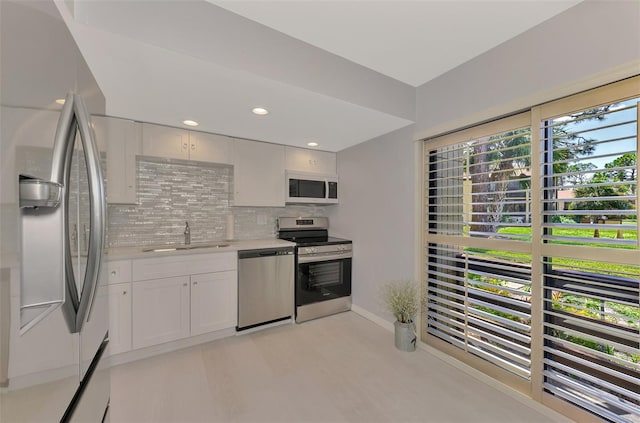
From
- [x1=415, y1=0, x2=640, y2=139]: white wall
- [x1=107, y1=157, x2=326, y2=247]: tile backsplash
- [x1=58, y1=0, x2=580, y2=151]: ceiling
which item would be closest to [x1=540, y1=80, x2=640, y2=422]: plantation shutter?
[x1=415, y1=0, x2=640, y2=139]: white wall

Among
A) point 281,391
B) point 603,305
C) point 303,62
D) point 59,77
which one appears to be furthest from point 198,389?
point 603,305

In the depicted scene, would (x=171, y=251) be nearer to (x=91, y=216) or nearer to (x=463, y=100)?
(x=91, y=216)

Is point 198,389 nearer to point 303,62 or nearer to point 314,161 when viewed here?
point 303,62

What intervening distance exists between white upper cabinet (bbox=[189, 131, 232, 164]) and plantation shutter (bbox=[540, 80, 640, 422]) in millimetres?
2790

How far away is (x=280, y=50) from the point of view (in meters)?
1.75

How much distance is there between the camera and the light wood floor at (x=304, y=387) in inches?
64.9

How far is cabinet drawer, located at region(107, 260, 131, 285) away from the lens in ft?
6.93

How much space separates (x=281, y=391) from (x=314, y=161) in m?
2.63

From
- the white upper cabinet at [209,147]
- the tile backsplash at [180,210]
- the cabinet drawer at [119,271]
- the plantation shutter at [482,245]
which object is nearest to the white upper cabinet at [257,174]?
the white upper cabinet at [209,147]

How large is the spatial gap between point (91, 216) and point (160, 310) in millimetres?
1944

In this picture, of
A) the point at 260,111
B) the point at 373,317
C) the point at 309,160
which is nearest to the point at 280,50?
the point at 260,111

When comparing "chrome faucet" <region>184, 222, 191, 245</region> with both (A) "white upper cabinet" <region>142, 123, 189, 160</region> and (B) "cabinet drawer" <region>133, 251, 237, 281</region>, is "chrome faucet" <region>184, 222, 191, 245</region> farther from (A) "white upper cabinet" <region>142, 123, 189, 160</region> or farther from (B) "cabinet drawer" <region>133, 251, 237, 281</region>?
(A) "white upper cabinet" <region>142, 123, 189, 160</region>

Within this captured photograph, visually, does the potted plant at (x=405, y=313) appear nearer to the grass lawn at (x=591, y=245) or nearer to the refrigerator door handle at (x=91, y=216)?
the grass lawn at (x=591, y=245)

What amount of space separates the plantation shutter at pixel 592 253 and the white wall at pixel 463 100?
0.16 m
